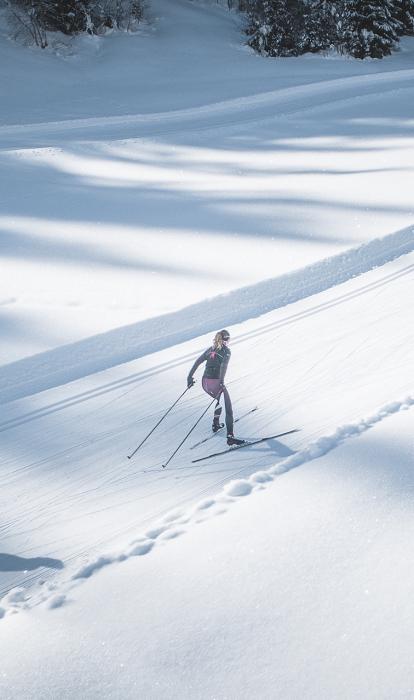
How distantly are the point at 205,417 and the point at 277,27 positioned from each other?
27.2 meters

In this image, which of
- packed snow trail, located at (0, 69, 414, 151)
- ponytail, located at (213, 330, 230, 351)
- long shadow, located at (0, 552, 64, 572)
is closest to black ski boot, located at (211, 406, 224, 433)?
ponytail, located at (213, 330, 230, 351)

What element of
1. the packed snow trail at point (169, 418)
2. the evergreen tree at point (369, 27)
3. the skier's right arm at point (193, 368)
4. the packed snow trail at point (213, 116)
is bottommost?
the packed snow trail at point (169, 418)

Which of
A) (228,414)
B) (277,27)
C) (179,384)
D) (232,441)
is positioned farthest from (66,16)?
(232,441)

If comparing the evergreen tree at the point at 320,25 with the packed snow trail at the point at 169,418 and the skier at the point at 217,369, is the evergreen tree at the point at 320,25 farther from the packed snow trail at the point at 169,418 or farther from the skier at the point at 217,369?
the skier at the point at 217,369

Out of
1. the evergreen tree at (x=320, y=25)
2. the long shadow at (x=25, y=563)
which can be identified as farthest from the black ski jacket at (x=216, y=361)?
the evergreen tree at (x=320, y=25)

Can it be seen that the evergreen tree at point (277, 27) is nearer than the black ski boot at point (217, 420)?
No

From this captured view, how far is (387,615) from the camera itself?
175 inches

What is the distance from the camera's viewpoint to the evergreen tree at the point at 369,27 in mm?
29500

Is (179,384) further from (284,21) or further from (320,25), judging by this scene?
(320,25)

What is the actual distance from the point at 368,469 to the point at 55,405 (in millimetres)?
3733

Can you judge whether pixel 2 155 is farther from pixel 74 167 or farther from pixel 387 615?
pixel 387 615

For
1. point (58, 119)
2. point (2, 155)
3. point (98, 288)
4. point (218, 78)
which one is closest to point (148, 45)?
point (218, 78)

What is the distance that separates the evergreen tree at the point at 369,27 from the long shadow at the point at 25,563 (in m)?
29.4

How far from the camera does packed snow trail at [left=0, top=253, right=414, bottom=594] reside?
6.05 meters
